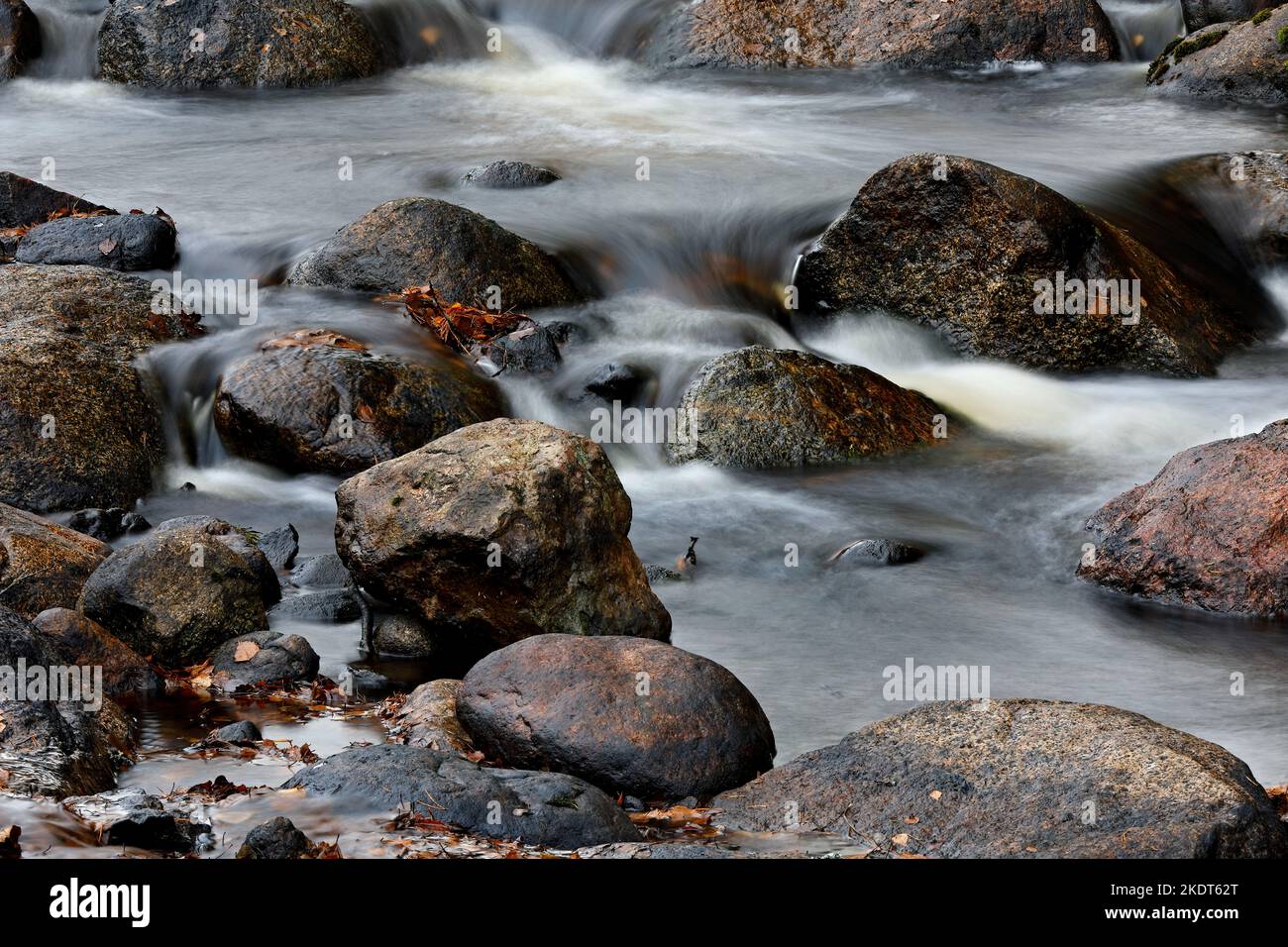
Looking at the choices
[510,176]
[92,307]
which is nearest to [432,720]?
[92,307]

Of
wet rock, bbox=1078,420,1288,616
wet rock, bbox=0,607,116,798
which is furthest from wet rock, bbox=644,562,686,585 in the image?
wet rock, bbox=0,607,116,798

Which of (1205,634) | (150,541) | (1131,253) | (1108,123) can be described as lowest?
(1205,634)

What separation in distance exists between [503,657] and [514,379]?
5.05 m

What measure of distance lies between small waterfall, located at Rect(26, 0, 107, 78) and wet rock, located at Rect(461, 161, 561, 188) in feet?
22.2

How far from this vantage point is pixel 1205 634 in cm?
776

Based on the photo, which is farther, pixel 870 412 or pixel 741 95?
pixel 741 95

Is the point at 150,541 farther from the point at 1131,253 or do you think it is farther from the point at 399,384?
the point at 1131,253

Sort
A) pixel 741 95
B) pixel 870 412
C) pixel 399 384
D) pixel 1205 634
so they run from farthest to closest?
pixel 741 95 < pixel 870 412 < pixel 399 384 < pixel 1205 634

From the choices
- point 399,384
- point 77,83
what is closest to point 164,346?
point 399,384

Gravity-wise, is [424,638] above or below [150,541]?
below

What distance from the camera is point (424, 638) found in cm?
722

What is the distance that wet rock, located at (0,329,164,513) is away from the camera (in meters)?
8.98

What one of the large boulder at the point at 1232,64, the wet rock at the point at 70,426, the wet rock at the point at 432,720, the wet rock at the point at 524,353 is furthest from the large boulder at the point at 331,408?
the large boulder at the point at 1232,64
